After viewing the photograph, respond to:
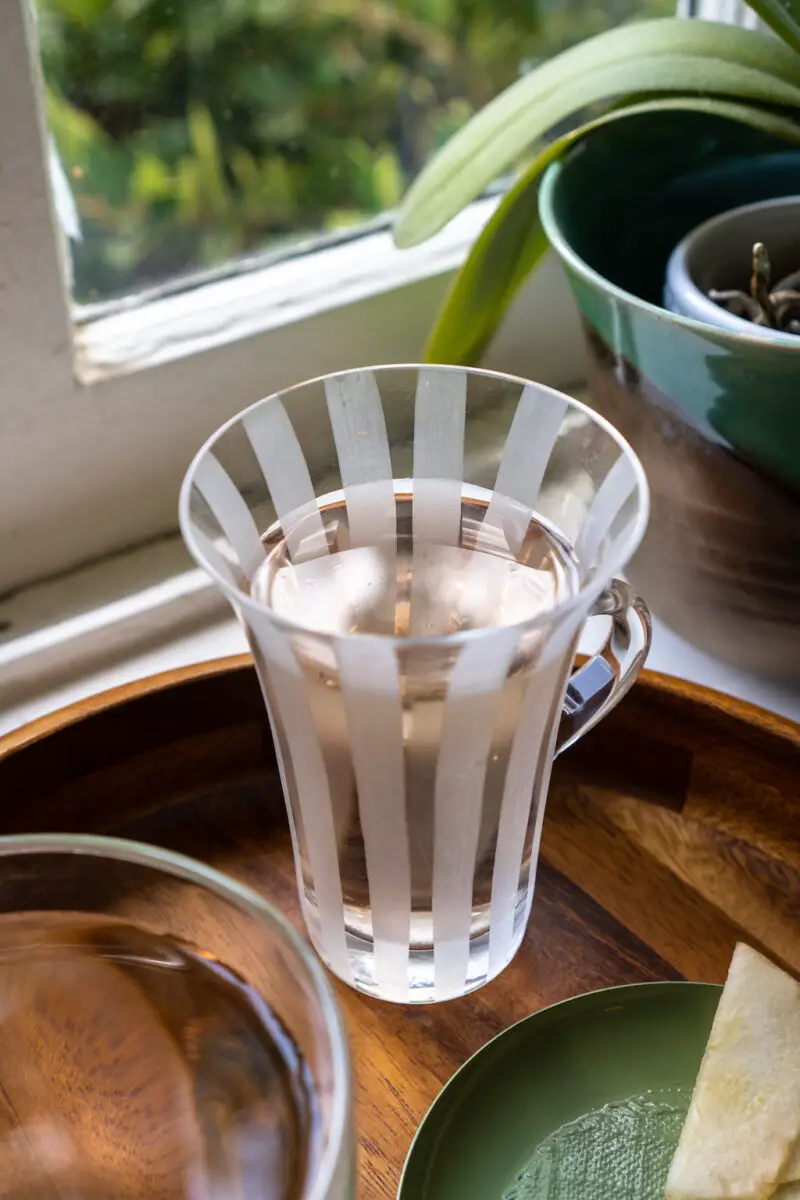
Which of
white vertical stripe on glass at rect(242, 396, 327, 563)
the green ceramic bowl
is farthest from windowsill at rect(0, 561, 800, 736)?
white vertical stripe on glass at rect(242, 396, 327, 563)

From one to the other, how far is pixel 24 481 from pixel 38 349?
0.18 feet

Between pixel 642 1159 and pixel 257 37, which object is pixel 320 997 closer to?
pixel 642 1159

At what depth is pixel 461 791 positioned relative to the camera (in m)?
0.33

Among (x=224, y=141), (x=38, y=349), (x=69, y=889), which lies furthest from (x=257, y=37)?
(x=69, y=889)

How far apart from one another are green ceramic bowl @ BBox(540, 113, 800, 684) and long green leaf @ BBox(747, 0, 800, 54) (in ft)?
0.17

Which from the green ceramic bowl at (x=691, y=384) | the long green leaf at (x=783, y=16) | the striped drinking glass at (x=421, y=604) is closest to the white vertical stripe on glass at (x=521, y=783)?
the striped drinking glass at (x=421, y=604)

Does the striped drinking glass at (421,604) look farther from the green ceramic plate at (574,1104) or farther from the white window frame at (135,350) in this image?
the white window frame at (135,350)

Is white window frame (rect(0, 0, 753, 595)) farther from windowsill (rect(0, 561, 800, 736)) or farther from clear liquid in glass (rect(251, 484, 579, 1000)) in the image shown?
clear liquid in glass (rect(251, 484, 579, 1000))

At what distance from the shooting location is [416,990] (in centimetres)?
37

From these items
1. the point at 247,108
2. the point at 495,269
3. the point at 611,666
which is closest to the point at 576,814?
the point at 611,666

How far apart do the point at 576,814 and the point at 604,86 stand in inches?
9.8

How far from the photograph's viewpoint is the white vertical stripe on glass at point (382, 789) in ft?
0.97

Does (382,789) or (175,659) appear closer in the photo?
(382,789)

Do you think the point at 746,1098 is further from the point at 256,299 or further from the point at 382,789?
the point at 256,299
